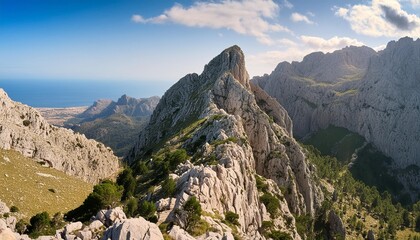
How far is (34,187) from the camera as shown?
74.8 metres

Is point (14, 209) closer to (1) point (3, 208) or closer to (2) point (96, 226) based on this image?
(1) point (3, 208)

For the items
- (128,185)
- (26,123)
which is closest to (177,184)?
(128,185)

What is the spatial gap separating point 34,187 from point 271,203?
202 feet

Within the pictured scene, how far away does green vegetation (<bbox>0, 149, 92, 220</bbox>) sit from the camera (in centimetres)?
6700

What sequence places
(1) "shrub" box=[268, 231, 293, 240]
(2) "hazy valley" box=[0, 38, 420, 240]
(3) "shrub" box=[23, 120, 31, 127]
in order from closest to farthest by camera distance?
(2) "hazy valley" box=[0, 38, 420, 240]
(1) "shrub" box=[268, 231, 293, 240]
(3) "shrub" box=[23, 120, 31, 127]

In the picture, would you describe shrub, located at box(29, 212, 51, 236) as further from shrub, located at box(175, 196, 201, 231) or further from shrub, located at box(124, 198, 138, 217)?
shrub, located at box(175, 196, 201, 231)

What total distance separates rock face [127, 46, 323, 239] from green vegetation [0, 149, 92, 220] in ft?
92.2

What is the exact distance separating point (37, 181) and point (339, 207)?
17271cm

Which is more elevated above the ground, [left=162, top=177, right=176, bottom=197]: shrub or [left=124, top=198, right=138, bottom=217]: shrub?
[left=162, top=177, right=176, bottom=197]: shrub

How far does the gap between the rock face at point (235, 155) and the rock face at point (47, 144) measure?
1165 inches

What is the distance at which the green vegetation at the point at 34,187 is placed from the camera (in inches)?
2638

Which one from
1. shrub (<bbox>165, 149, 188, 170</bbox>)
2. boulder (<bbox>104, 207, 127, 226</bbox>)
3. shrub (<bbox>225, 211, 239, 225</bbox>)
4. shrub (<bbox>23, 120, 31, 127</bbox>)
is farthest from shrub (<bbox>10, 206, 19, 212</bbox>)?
shrub (<bbox>23, 120, 31, 127</bbox>)

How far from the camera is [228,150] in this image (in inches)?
3445

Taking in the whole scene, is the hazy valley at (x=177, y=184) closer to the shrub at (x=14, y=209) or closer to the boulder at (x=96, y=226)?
the boulder at (x=96, y=226)
